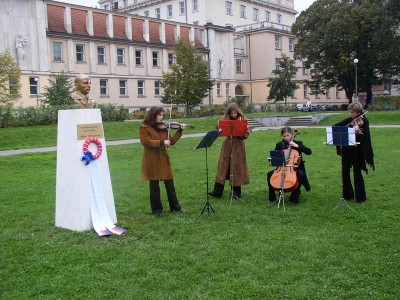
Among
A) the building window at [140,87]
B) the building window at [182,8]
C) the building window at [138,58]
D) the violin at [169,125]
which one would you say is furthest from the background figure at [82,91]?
the building window at [182,8]

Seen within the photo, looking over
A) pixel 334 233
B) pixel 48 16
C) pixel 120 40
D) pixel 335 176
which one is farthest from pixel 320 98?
pixel 334 233

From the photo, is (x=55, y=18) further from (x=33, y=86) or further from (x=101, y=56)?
(x=33, y=86)

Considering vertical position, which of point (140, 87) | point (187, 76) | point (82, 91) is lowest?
point (82, 91)

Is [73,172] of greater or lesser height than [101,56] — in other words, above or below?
below

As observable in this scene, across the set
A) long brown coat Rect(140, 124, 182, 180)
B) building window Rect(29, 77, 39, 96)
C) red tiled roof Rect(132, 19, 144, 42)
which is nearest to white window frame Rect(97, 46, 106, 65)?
red tiled roof Rect(132, 19, 144, 42)

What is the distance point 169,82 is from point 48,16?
1442 centimetres

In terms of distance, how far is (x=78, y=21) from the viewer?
148ft

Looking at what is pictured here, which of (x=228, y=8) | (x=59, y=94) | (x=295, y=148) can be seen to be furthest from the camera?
(x=228, y=8)

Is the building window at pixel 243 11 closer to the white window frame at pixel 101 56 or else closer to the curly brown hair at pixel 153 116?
the white window frame at pixel 101 56

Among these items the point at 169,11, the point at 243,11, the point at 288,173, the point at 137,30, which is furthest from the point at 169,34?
the point at 288,173

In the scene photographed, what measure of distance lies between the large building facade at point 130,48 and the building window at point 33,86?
66 mm

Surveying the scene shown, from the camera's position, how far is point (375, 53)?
43.8 meters

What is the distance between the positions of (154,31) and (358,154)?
4605 cm

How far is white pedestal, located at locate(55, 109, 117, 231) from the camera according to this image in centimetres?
707
